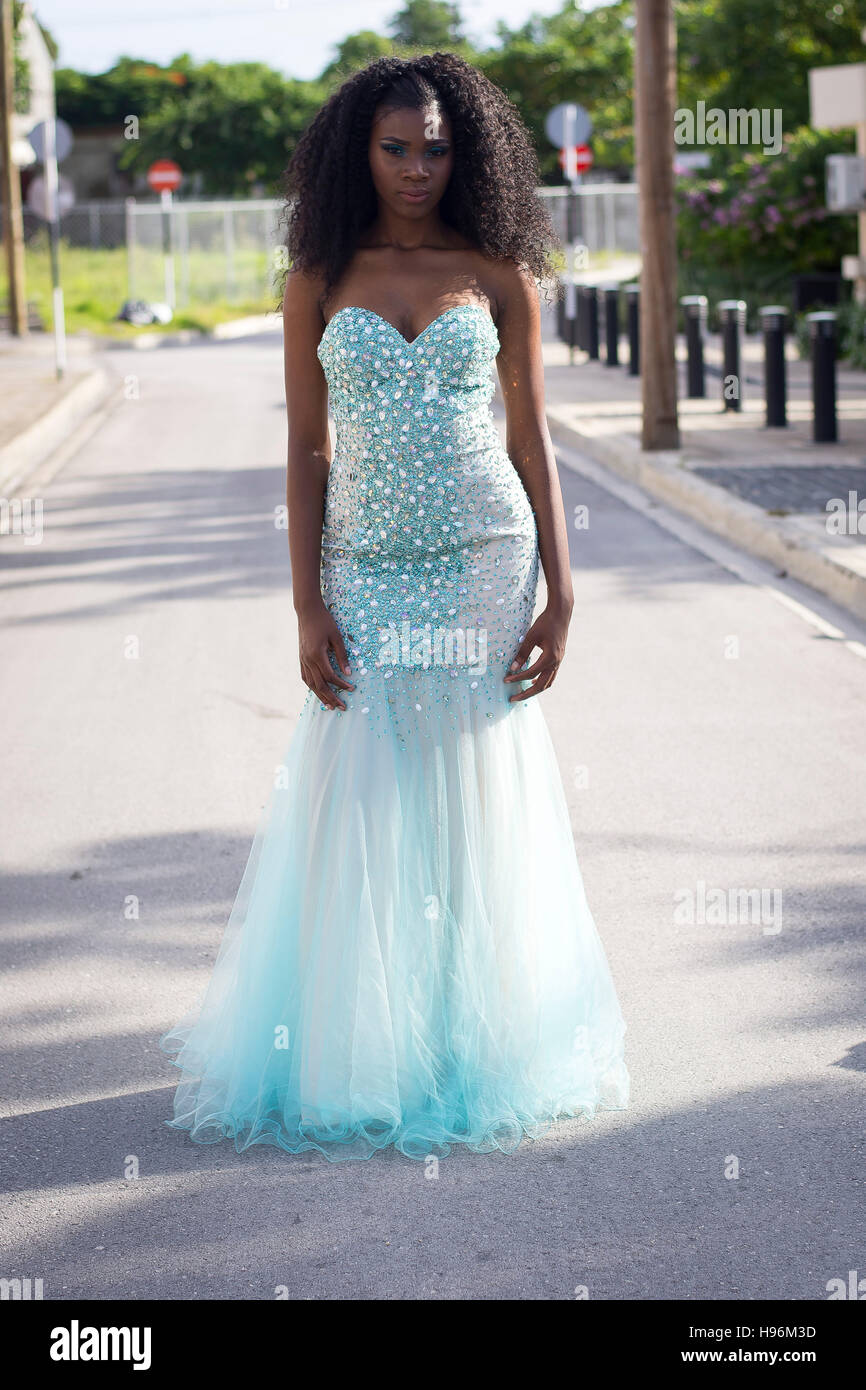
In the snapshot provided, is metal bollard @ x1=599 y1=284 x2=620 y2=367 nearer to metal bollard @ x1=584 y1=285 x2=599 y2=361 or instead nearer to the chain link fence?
metal bollard @ x1=584 y1=285 x2=599 y2=361

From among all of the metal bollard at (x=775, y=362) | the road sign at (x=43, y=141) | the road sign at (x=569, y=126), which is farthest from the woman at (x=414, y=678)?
the road sign at (x=569, y=126)

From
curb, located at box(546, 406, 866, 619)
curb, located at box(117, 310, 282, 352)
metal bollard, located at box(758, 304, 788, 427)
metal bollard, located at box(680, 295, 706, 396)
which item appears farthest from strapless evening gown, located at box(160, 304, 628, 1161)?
curb, located at box(117, 310, 282, 352)

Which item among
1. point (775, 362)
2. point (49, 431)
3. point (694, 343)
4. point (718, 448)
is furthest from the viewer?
point (49, 431)

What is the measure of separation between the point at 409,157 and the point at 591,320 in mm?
20152

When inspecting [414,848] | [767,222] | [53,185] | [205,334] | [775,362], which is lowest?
[414,848]

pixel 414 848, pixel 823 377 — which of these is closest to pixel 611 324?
pixel 823 377

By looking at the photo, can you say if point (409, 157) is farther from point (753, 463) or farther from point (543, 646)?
point (753, 463)

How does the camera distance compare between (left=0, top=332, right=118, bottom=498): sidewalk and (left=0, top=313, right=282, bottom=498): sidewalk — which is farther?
(left=0, top=313, right=282, bottom=498): sidewalk

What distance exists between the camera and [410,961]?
139 inches

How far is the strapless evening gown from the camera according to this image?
349 cm

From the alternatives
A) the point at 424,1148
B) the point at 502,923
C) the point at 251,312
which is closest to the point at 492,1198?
the point at 424,1148

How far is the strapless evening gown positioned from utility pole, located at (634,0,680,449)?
10170mm
